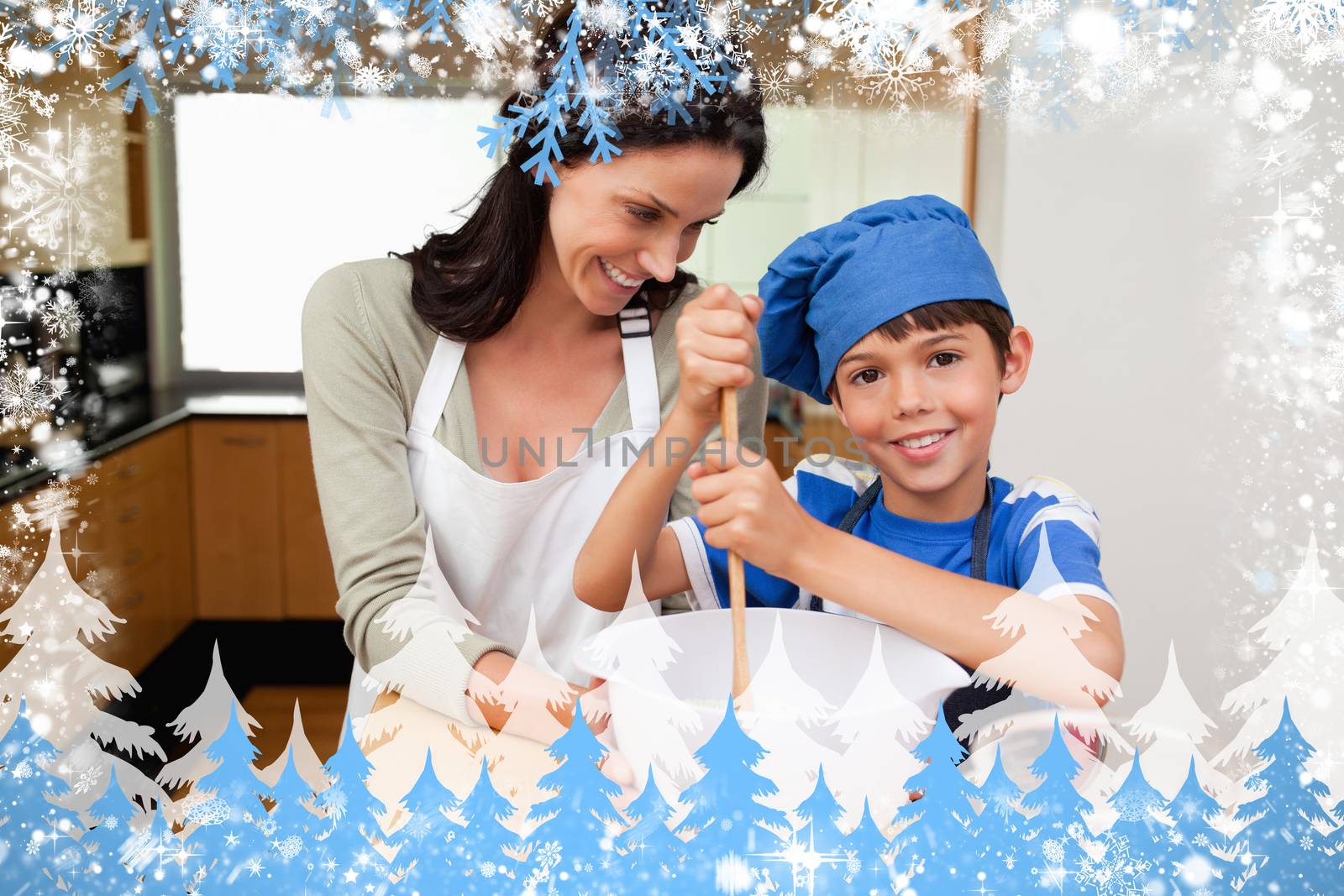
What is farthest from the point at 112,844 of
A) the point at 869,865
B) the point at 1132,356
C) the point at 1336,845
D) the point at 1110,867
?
the point at 1132,356

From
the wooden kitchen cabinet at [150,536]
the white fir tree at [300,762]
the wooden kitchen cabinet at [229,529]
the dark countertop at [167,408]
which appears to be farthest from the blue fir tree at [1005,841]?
the wooden kitchen cabinet at [229,529]

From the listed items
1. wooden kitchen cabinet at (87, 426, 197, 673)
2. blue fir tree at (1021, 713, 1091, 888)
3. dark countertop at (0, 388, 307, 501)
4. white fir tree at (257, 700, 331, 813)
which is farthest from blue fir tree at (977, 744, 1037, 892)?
wooden kitchen cabinet at (87, 426, 197, 673)

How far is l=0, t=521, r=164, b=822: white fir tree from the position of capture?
62cm

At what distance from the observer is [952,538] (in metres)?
0.83

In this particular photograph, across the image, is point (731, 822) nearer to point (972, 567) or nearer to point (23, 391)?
point (972, 567)

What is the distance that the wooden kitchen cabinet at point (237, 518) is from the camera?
351 centimetres

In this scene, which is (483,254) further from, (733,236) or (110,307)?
(733,236)

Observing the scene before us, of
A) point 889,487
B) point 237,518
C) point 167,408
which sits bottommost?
point 237,518

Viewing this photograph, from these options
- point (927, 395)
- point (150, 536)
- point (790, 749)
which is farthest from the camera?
point (150, 536)

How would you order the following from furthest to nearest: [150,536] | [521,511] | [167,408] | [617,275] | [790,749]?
[167,408] < [150,536] < [521,511] < [617,275] < [790,749]

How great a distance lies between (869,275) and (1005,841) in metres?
0.37

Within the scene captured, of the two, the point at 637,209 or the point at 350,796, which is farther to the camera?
the point at 637,209

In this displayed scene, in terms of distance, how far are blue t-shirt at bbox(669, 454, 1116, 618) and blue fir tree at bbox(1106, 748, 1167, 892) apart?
15 cm

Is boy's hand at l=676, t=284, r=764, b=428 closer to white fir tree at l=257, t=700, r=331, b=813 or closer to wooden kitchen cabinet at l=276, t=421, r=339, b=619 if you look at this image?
white fir tree at l=257, t=700, r=331, b=813
